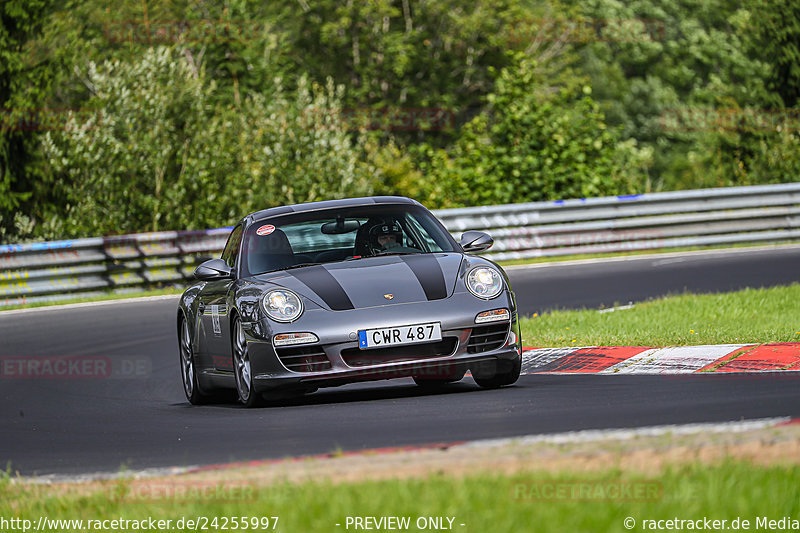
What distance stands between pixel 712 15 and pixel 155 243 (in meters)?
58.7

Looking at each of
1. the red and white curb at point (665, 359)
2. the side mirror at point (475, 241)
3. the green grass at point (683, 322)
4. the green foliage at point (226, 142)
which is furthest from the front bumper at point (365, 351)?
the green foliage at point (226, 142)

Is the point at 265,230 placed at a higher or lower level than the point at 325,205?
lower

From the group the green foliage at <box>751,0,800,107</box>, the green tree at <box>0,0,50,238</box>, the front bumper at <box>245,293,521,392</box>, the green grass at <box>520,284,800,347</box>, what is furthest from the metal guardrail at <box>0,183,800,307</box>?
the front bumper at <box>245,293,521,392</box>

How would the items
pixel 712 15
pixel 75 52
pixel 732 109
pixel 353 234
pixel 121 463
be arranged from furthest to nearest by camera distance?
pixel 712 15
pixel 732 109
pixel 75 52
pixel 353 234
pixel 121 463

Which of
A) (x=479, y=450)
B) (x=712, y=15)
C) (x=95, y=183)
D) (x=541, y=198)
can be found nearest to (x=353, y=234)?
(x=479, y=450)

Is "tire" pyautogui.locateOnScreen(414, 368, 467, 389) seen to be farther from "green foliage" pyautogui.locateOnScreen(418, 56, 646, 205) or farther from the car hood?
"green foliage" pyautogui.locateOnScreen(418, 56, 646, 205)

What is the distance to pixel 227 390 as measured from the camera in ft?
31.3

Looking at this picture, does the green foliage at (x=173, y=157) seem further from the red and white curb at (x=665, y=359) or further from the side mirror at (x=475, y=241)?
the side mirror at (x=475, y=241)

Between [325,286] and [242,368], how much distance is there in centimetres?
84

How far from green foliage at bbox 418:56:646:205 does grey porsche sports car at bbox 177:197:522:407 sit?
14705mm

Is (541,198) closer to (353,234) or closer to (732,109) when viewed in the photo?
(732,109)

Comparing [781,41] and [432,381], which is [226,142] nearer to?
[781,41]

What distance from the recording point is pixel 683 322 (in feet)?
38.2

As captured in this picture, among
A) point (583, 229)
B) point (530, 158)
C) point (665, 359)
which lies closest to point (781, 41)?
point (530, 158)
